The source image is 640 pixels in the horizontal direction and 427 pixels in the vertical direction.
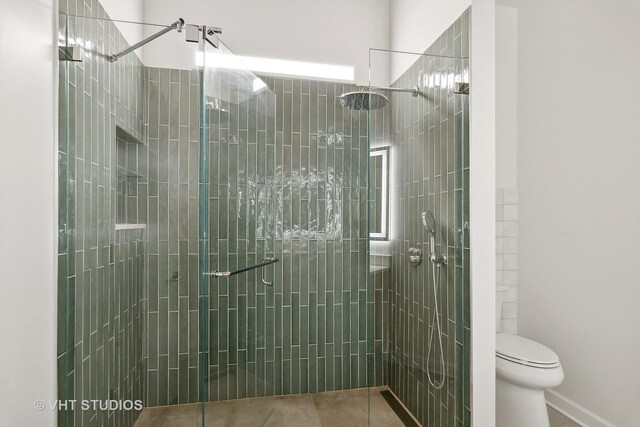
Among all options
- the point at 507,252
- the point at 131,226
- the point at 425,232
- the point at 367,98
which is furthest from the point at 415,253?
the point at 131,226

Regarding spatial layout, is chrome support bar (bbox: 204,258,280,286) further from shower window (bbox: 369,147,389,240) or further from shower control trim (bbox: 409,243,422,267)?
shower control trim (bbox: 409,243,422,267)

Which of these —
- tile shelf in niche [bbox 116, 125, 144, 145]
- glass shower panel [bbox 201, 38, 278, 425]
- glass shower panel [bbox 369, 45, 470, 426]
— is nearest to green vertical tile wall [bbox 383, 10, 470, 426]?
glass shower panel [bbox 369, 45, 470, 426]

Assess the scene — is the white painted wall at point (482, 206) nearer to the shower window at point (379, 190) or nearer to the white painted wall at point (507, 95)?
the shower window at point (379, 190)

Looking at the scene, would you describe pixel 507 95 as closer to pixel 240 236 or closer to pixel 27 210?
pixel 240 236

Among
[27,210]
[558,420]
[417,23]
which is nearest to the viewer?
[27,210]

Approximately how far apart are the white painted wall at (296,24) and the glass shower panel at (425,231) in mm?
1062

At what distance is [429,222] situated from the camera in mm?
1770

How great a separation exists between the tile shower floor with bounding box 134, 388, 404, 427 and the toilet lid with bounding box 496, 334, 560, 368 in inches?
26.8

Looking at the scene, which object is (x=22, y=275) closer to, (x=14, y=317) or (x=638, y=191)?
(x=14, y=317)

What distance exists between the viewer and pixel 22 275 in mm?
1238

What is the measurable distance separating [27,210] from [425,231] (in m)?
1.63

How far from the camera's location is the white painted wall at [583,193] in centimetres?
195

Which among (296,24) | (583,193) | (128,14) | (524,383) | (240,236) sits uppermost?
(296,24)

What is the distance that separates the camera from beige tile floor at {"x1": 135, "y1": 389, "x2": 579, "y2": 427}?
1594mm
